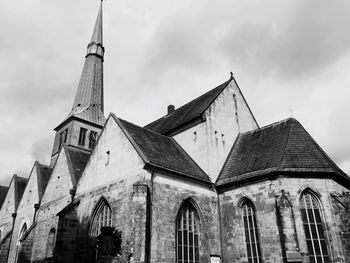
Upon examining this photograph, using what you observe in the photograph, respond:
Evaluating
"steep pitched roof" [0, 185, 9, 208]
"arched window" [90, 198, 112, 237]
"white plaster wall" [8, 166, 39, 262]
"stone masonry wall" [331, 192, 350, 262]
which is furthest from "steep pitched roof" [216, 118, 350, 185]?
"steep pitched roof" [0, 185, 9, 208]

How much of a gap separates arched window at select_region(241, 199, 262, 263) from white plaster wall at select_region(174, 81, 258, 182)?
2641 mm

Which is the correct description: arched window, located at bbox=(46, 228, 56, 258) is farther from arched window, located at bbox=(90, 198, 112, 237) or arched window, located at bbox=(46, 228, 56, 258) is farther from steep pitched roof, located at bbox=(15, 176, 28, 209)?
steep pitched roof, located at bbox=(15, 176, 28, 209)

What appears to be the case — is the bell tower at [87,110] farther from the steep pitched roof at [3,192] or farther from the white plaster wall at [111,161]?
the white plaster wall at [111,161]

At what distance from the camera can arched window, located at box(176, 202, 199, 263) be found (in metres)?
14.8

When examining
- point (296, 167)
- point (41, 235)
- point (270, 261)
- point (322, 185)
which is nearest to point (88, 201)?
point (41, 235)

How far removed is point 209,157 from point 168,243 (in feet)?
20.4

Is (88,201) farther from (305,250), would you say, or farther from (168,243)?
(305,250)

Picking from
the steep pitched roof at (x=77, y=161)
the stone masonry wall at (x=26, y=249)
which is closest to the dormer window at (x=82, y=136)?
the steep pitched roof at (x=77, y=161)

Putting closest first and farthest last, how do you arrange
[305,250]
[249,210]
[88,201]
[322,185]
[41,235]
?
[305,250] → [322,185] → [249,210] → [88,201] → [41,235]

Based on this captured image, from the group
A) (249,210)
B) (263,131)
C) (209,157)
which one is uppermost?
(263,131)

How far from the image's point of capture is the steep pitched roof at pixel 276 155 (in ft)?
51.7

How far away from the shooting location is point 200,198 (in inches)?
664

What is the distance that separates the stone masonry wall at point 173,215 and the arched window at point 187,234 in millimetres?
296

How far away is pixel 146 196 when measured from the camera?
13953mm
